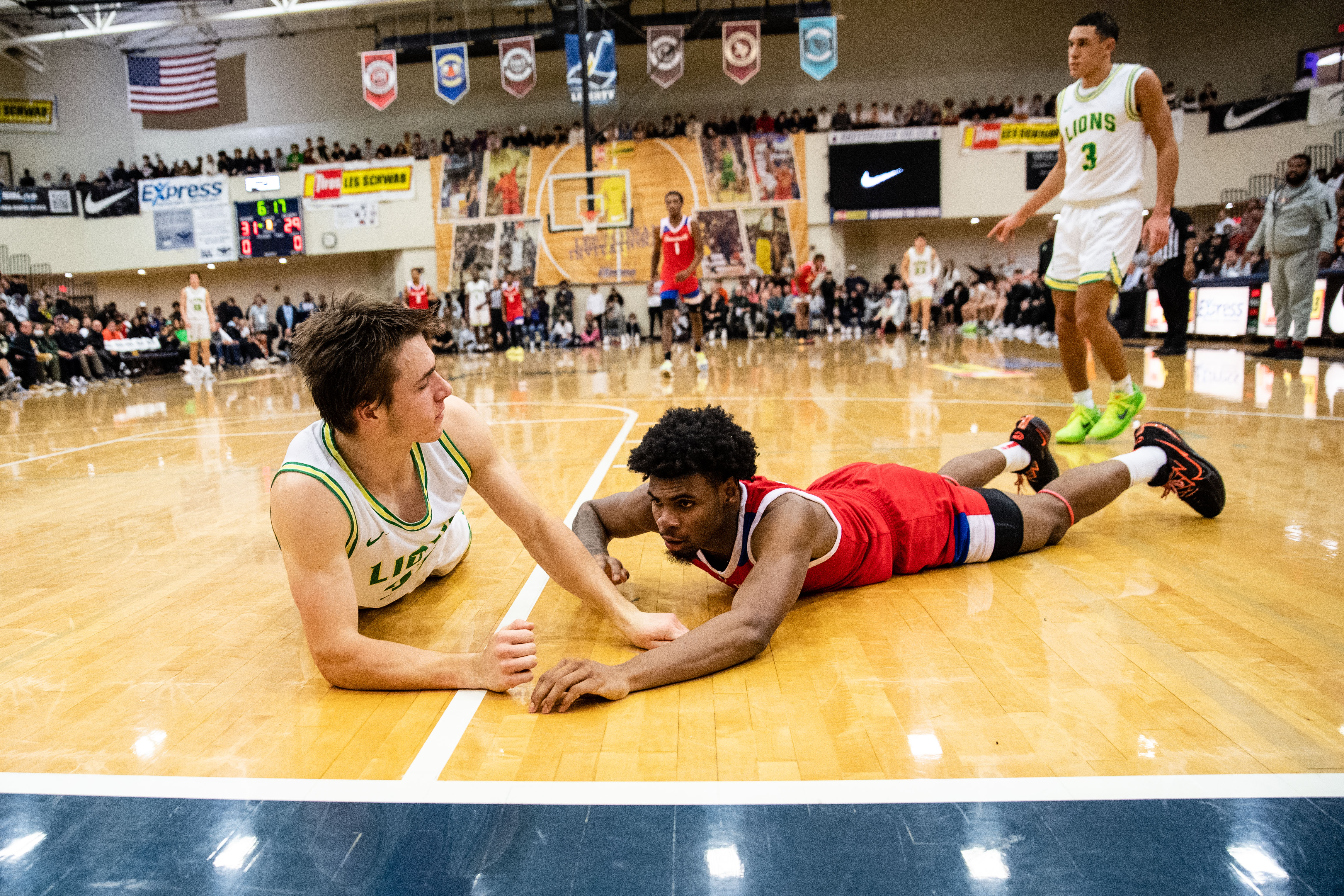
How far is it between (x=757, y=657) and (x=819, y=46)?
1827cm

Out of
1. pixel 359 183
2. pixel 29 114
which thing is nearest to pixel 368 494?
pixel 359 183

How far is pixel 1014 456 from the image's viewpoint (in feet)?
10.9

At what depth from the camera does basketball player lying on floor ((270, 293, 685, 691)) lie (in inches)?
77.0

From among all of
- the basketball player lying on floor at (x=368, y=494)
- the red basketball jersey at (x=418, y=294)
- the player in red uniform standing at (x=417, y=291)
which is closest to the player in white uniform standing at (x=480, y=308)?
the player in red uniform standing at (x=417, y=291)

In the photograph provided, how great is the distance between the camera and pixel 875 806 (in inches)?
57.8

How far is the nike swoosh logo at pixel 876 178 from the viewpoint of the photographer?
21.5 meters

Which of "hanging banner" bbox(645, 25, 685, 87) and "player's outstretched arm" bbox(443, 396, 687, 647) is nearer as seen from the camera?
"player's outstretched arm" bbox(443, 396, 687, 647)

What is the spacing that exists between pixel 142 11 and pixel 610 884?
89.3 ft

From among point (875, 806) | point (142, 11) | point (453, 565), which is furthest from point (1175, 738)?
point (142, 11)

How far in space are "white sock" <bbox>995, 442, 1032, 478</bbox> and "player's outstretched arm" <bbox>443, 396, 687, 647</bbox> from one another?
5.28 ft

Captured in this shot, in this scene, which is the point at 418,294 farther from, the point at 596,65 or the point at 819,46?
the point at 819,46

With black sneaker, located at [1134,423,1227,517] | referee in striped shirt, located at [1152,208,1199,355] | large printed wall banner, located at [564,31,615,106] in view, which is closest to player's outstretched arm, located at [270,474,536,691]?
black sneaker, located at [1134,423,1227,517]

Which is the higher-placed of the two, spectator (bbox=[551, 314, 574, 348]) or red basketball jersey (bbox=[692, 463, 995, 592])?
spectator (bbox=[551, 314, 574, 348])

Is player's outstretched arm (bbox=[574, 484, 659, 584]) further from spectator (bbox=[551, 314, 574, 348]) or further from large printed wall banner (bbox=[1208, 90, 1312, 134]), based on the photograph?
large printed wall banner (bbox=[1208, 90, 1312, 134])
